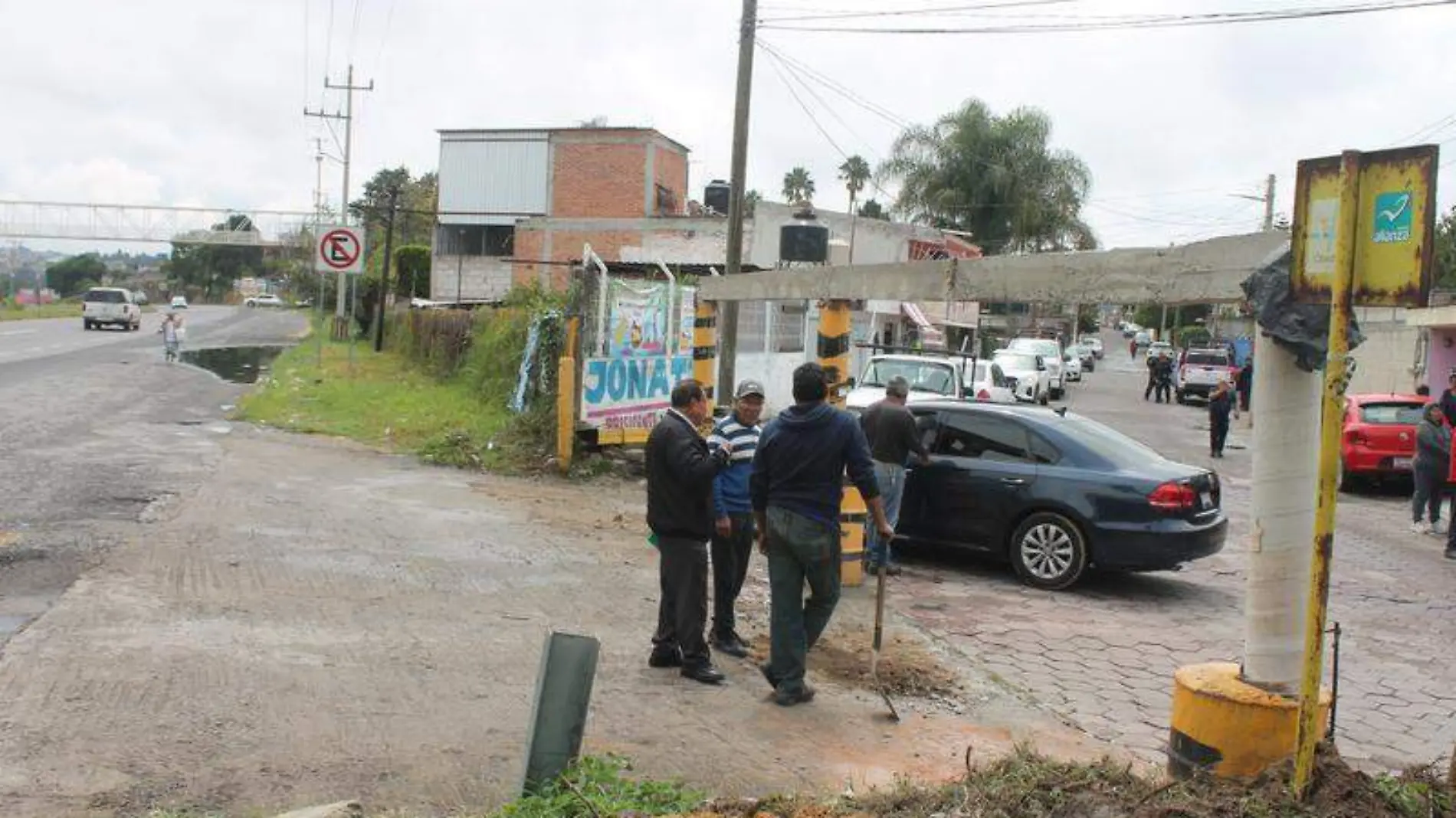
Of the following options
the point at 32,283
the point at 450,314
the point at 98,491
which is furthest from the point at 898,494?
the point at 32,283

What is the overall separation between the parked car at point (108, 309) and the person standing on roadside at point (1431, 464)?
44207 millimetres

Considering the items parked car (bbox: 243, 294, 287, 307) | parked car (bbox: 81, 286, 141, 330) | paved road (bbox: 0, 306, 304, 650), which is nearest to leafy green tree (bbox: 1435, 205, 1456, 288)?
paved road (bbox: 0, 306, 304, 650)

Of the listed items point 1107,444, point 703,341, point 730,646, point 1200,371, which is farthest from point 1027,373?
point 730,646

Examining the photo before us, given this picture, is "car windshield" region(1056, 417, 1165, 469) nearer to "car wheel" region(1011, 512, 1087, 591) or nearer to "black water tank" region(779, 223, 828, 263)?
"car wheel" region(1011, 512, 1087, 591)

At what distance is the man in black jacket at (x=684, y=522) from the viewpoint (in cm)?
650

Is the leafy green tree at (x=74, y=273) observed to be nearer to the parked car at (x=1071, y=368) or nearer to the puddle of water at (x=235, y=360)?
the puddle of water at (x=235, y=360)

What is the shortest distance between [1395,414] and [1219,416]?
436 centimetres

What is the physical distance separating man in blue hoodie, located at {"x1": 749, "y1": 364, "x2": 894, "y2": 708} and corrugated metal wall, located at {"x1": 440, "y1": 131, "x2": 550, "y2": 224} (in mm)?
40021

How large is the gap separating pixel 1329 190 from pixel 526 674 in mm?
4539

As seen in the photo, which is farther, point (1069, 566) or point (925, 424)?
point (925, 424)

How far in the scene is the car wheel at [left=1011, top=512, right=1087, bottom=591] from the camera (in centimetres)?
966

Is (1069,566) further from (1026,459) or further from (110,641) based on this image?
(110,641)

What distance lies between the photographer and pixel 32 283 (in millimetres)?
116750

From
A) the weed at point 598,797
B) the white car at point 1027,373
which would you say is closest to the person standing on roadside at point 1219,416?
the white car at point 1027,373
